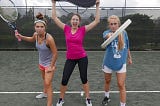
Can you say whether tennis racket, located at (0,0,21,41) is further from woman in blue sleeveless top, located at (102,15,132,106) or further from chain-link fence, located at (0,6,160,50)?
chain-link fence, located at (0,6,160,50)

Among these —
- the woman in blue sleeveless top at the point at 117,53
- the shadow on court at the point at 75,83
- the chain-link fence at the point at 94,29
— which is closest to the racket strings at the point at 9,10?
the shadow on court at the point at 75,83

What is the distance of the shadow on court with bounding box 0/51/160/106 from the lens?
646 centimetres

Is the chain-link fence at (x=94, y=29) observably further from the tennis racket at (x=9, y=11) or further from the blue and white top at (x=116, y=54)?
the blue and white top at (x=116, y=54)

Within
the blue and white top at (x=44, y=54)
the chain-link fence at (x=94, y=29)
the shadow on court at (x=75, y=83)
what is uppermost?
the chain-link fence at (x=94, y=29)

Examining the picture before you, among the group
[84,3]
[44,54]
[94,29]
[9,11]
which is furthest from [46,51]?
[94,29]

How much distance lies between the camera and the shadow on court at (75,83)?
6.46 meters

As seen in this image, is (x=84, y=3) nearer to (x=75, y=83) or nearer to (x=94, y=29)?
(x=94, y=29)

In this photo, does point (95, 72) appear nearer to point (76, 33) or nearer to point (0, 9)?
point (0, 9)

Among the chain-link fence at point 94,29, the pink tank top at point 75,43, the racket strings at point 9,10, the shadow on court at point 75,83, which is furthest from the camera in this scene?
the chain-link fence at point 94,29

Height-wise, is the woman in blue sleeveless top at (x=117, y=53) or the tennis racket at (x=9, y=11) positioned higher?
the tennis racket at (x=9, y=11)

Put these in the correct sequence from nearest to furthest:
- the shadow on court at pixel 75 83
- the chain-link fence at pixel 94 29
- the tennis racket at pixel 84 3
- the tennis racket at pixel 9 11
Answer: the shadow on court at pixel 75 83 → the tennis racket at pixel 9 11 → the tennis racket at pixel 84 3 → the chain-link fence at pixel 94 29

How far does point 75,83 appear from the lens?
802 cm

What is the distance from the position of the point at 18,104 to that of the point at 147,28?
33.5 ft

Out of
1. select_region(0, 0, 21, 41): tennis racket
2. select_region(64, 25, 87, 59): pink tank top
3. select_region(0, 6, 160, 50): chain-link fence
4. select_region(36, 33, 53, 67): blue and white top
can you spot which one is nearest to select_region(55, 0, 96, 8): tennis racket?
select_region(0, 6, 160, 50): chain-link fence
